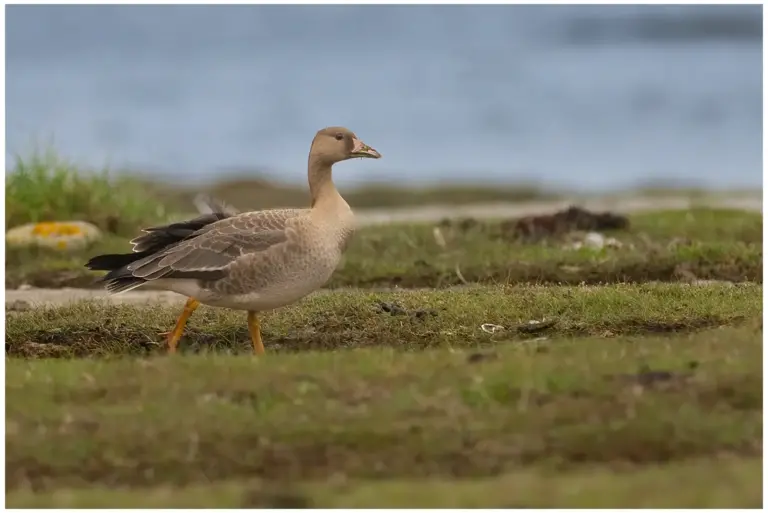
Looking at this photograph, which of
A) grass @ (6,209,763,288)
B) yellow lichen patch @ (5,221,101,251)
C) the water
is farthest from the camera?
the water

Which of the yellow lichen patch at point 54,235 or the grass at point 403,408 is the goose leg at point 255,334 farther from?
the yellow lichen patch at point 54,235

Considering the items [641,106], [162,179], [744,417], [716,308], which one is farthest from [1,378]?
[641,106]

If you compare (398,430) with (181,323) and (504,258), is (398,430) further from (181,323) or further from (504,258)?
(504,258)

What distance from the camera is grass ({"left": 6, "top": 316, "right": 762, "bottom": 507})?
5930mm

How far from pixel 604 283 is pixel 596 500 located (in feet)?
19.6

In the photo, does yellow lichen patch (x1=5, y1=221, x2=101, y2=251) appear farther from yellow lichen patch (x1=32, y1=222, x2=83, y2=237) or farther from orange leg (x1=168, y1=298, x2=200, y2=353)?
orange leg (x1=168, y1=298, x2=200, y2=353)

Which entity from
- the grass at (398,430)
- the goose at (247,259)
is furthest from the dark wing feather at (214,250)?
the grass at (398,430)

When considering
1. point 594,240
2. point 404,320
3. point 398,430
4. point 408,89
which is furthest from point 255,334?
point 408,89

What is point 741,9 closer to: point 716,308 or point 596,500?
point 716,308

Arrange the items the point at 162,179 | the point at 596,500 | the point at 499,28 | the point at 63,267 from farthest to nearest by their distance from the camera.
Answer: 1. the point at 499,28
2. the point at 162,179
3. the point at 63,267
4. the point at 596,500

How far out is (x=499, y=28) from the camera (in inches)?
1922

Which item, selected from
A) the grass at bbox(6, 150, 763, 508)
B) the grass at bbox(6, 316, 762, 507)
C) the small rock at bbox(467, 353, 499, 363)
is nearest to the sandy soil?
the grass at bbox(6, 150, 763, 508)

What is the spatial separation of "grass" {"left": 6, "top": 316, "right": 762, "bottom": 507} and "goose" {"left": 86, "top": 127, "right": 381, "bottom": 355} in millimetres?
1187

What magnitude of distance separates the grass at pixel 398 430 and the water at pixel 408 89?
9072 mm
